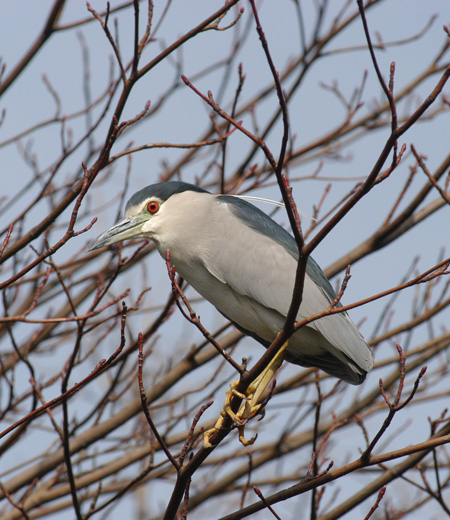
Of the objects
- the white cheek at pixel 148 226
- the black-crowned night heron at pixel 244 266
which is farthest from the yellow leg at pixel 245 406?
the white cheek at pixel 148 226

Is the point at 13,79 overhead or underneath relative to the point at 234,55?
underneath

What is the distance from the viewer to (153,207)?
3354 millimetres

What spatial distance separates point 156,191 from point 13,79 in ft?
2.80

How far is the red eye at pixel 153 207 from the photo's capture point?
132 inches

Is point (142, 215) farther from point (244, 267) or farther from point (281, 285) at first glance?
point (281, 285)

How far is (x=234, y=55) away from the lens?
4.21 m

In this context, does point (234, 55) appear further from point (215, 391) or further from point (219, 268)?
point (215, 391)

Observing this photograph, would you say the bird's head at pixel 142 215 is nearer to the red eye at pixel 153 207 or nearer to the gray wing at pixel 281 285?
the red eye at pixel 153 207

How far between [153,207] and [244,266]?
556 mm

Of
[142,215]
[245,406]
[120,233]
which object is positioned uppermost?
[142,215]

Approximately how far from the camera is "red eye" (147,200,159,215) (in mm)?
3342

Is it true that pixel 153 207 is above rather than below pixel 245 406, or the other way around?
above

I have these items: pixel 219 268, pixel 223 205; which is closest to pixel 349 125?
pixel 223 205

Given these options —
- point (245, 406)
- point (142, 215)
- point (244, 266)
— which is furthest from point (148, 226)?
point (245, 406)
